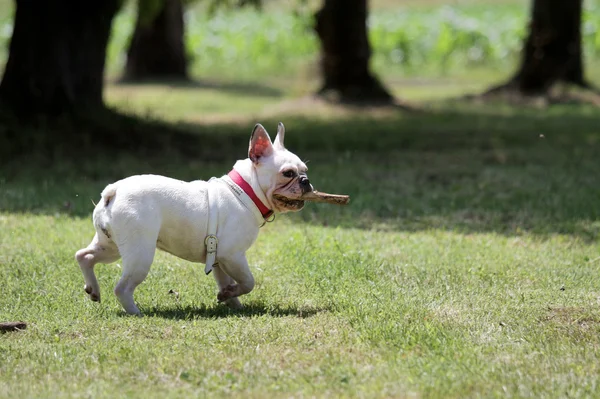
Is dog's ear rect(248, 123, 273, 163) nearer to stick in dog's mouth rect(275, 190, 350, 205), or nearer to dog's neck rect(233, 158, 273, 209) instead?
dog's neck rect(233, 158, 273, 209)

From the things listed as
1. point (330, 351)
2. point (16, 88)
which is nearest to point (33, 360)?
point (330, 351)

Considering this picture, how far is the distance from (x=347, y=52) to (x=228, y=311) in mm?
14309

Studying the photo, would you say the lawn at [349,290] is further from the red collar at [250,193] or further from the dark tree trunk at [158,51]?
the dark tree trunk at [158,51]

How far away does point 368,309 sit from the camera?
6.85 metres

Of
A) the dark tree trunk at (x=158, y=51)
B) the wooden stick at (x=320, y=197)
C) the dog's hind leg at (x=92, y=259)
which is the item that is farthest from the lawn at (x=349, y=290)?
the dark tree trunk at (x=158, y=51)

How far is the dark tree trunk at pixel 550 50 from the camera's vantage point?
22031 millimetres

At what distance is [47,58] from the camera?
14.5m

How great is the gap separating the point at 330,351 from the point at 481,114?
14753 millimetres

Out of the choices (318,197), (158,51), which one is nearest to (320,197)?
(318,197)

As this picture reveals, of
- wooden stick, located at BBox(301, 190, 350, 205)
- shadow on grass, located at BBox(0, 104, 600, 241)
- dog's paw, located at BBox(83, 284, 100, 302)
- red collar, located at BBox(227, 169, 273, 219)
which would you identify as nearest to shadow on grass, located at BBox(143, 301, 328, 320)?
dog's paw, located at BBox(83, 284, 100, 302)

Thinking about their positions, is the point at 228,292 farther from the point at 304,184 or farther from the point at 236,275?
the point at 304,184

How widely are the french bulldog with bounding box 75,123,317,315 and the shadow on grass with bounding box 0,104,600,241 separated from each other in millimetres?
3400

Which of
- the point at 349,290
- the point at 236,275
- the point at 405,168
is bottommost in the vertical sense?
the point at 405,168

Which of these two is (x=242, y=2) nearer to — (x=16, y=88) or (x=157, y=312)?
(x=16, y=88)
